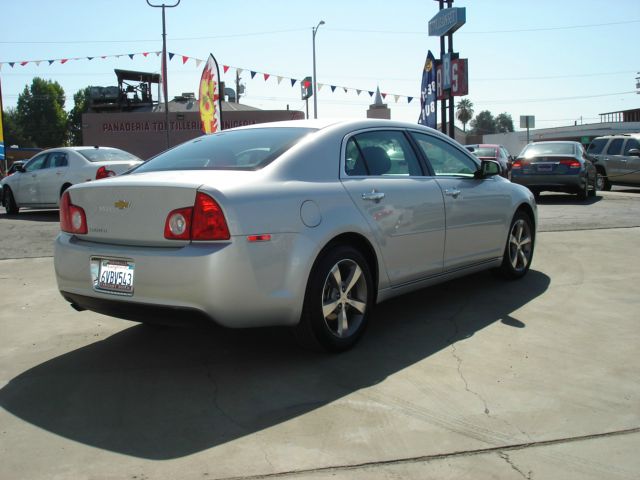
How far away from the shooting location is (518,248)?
20.6ft

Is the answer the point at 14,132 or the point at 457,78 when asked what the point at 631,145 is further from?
the point at 14,132

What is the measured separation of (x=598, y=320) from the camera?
4.93 m

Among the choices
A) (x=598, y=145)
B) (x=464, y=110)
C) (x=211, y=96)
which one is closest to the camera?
(x=598, y=145)

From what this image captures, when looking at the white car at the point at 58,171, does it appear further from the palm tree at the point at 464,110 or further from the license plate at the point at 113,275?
the palm tree at the point at 464,110

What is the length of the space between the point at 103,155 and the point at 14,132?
102 metres

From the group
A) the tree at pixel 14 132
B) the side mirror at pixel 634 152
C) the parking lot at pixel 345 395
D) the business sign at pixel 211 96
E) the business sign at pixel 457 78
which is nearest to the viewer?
the parking lot at pixel 345 395

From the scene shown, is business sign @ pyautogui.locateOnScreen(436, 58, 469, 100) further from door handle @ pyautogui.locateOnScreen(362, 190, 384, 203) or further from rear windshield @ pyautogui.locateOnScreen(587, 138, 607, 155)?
door handle @ pyautogui.locateOnScreen(362, 190, 384, 203)

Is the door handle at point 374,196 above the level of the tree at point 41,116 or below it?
below

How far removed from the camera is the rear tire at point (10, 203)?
568 inches

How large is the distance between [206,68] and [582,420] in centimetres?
1994

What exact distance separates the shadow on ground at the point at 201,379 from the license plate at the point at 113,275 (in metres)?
0.54

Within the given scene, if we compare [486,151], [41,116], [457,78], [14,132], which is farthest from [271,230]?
[41,116]

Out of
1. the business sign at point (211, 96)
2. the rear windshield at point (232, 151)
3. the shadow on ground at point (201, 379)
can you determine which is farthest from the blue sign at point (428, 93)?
the rear windshield at point (232, 151)

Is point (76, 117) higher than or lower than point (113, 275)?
higher
